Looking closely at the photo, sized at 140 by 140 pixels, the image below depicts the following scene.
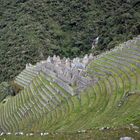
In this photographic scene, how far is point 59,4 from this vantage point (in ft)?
305

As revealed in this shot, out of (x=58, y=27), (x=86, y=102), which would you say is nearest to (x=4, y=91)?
(x=86, y=102)

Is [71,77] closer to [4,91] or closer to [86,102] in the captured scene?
[86,102]

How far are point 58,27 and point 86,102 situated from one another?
65.9 m

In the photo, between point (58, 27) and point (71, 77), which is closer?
point (71, 77)

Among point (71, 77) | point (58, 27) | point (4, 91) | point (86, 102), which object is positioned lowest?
point (4, 91)

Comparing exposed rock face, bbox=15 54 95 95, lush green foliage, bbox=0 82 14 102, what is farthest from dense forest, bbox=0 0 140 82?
exposed rock face, bbox=15 54 95 95

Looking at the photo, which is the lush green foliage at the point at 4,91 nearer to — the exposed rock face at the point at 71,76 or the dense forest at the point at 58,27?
the dense forest at the point at 58,27

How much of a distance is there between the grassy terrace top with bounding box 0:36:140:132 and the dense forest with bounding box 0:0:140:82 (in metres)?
30.6

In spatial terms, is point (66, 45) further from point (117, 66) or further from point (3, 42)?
point (117, 66)

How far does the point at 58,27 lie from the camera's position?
286 ft

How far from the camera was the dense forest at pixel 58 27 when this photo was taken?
6569 centimetres

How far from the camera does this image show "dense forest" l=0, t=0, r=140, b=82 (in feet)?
216

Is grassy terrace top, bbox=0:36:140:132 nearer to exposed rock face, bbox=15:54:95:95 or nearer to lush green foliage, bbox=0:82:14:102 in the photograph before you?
exposed rock face, bbox=15:54:95:95

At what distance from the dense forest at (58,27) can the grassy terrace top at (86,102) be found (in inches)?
1204
